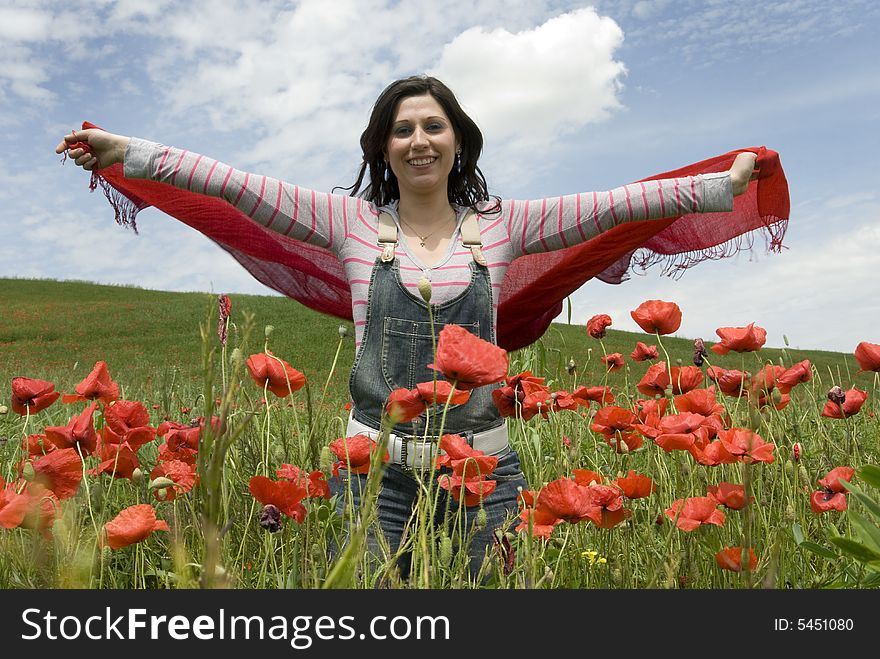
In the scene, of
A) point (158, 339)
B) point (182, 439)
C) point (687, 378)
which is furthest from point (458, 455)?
point (158, 339)

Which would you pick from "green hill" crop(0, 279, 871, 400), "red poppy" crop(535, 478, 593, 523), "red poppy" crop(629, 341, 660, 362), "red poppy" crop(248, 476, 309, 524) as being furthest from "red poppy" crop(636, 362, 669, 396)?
"green hill" crop(0, 279, 871, 400)

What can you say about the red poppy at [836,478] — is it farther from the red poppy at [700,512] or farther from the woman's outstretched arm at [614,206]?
the woman's outstretched arm at [614,206]

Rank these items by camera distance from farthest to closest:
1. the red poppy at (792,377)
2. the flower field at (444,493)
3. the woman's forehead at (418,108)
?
1. the woman's forehead at (418,108)
2. the red poppy at (792,377)
3. the flower field at (444,493)

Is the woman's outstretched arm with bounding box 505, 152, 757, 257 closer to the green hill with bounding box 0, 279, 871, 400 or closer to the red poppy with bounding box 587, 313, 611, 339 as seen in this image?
the red poppy with bounding box 587, 313, 611, 339

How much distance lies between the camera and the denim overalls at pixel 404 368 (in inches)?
78.3

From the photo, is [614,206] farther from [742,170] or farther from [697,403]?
[697,403]

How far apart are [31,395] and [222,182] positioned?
2.52 feet

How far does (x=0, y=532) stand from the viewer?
1.45 m

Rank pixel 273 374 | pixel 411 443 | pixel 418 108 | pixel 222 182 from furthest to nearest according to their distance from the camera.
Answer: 1. pixel 418 108
2. pixel 222 182
3. pixel 411 443
4. pixel 273 374

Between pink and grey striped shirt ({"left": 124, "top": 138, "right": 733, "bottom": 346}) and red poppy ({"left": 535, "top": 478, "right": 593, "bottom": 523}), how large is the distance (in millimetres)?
985

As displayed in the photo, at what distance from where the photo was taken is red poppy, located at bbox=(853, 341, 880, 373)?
2.03 m

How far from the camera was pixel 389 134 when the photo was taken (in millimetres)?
2234

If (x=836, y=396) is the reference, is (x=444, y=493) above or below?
below

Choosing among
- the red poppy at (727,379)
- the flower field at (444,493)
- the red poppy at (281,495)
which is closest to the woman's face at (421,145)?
the flower field at (444,493)
